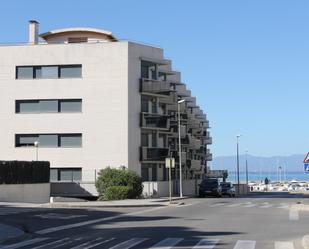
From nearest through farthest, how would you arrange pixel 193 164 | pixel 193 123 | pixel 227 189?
pixel 227 189, pixel 193 164, pixel 193 123

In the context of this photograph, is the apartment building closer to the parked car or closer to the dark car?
the dark car

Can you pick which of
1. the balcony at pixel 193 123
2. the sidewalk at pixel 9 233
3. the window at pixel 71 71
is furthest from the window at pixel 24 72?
the sidewalk at pixel 9 233

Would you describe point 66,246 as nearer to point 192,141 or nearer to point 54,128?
point 54,128

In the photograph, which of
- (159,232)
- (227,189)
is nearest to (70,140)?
(227,189)

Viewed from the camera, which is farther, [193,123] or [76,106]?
[193,123]

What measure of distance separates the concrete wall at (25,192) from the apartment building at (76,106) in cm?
712

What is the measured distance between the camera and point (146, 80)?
55.9 m

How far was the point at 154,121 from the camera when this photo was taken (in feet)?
188

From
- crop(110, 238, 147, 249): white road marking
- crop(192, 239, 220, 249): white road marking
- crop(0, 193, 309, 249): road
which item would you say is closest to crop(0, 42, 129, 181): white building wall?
crop(0, 193, 309, 249): road

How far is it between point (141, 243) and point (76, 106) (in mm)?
40221

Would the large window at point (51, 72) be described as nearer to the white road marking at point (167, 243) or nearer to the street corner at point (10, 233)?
the street corner at point (10, 233)

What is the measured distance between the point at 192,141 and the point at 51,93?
1091 inches

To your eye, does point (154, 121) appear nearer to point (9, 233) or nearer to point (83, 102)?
point (83, 102)

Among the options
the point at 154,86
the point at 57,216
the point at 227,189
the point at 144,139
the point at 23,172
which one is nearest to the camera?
the point at 57,216
